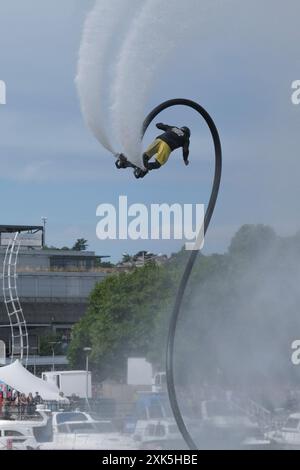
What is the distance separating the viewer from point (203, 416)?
16031 mm

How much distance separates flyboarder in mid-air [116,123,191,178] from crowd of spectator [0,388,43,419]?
290 inches

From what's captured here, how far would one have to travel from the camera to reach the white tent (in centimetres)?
2069

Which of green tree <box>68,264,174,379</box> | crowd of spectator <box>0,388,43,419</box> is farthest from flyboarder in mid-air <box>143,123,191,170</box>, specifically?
crowd of spectator <box>0,388,43,419</box>

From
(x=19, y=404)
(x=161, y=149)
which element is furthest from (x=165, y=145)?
(x=19, y=404)

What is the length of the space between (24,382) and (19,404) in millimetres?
1480

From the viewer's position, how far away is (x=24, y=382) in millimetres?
20922

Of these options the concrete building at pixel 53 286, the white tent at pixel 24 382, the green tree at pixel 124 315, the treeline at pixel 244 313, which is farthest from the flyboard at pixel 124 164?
the concrete building at pixel 53 286

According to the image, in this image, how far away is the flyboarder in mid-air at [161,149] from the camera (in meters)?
12.0

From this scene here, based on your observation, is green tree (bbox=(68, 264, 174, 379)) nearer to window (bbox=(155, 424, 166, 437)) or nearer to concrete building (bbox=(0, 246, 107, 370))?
window (bbox=(155, 424, 166, 437))

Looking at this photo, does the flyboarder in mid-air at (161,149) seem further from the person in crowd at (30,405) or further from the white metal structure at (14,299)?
the white metal structure at (14,299)

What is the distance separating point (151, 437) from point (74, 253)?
45.0 feet
